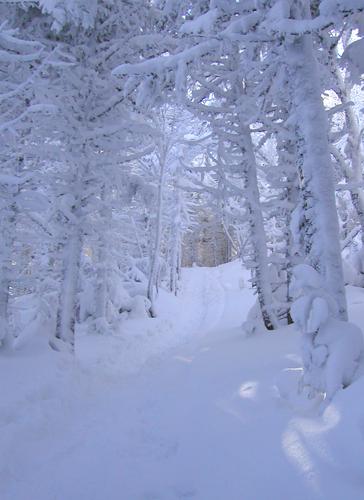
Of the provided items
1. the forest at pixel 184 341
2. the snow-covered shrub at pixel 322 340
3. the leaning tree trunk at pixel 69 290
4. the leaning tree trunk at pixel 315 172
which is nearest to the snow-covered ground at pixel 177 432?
the forest at pixel 184 341

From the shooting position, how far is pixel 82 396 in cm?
634

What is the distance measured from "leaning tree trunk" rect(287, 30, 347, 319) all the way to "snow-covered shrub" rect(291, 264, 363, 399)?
1.34 feet

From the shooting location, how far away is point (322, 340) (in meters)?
3.91

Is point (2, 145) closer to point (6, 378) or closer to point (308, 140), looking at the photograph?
point (6, 378)

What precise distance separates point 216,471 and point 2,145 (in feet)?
20.8

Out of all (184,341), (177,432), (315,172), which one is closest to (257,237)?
(315,172)

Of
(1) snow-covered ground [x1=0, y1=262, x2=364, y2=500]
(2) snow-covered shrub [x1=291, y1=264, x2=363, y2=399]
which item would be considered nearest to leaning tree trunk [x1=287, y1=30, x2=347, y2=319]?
(2) snow-covered shrub [x1=291, y1=264, x2=363, y2=399]

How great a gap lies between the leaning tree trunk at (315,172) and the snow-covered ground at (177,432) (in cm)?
151

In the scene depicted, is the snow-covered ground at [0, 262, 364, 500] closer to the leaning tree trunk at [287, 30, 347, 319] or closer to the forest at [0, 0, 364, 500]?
the forest at [0, 0, 364, 500]

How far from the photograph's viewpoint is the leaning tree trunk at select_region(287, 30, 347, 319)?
14.6 feet

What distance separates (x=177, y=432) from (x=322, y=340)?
6.42 feet

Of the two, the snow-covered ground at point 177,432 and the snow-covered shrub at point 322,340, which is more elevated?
the snow-covered shrub at point 322,340

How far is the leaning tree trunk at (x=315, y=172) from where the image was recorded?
4445 mm

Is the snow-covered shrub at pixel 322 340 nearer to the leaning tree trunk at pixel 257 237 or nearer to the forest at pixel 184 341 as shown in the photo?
the forest at pixel 184 341
